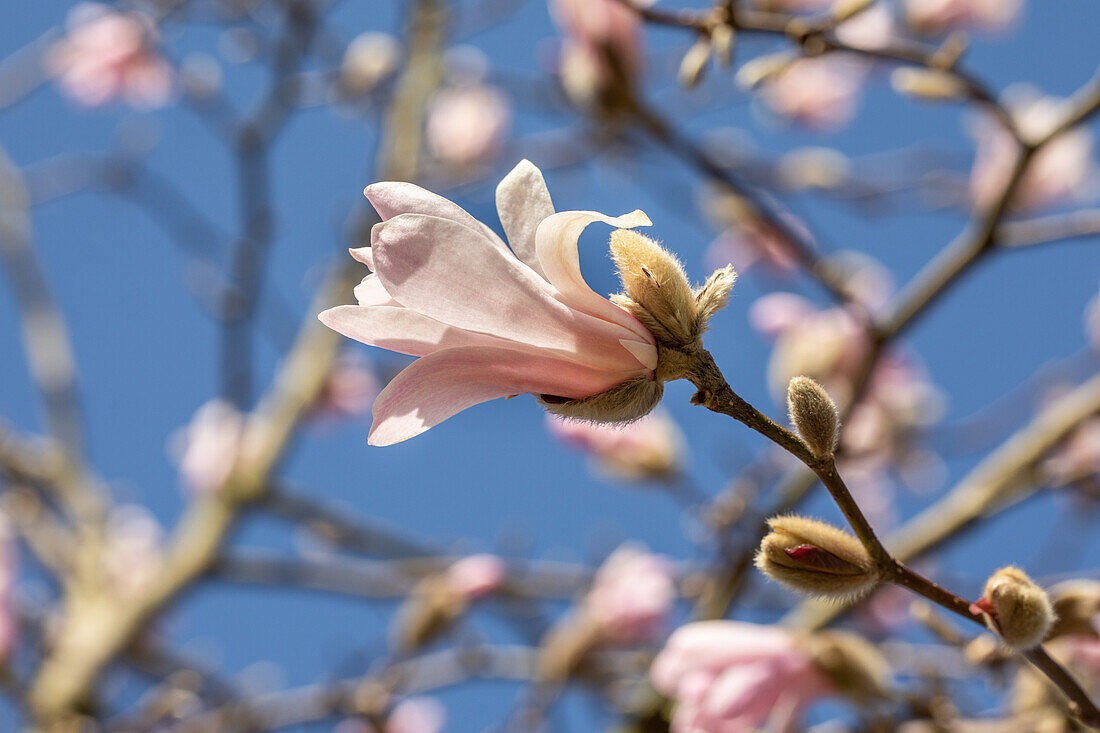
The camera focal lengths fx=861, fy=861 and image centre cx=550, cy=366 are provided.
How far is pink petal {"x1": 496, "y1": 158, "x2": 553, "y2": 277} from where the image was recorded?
0.47 m

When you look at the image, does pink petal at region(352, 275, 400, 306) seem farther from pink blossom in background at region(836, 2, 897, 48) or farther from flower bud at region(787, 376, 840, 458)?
pink blossom in background at region(836, 2, 897, 48)

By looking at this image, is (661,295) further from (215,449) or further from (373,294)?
(215,449)

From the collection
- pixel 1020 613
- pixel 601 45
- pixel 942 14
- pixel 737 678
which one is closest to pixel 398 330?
pixel 1020 613

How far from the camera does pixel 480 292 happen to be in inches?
17.5

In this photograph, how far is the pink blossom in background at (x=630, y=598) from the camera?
1279 millimetres

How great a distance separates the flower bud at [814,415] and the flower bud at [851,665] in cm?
42

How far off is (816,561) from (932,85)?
55 cm

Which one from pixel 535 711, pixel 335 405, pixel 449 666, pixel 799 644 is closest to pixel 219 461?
pixel 335 405

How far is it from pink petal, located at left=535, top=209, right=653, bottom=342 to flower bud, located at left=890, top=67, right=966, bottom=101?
0.49m

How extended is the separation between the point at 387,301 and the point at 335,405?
166cm

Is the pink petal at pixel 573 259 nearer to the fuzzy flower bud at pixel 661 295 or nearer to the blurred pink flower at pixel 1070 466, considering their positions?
the fuzzy flower bud at pixel 661 295

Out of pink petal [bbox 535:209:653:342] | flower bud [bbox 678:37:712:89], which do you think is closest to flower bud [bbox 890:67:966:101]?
flower bud [bbox 678:37:712:89]

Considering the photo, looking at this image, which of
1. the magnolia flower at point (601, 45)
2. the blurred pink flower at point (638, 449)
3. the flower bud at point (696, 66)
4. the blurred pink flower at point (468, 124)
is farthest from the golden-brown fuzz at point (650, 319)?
the blurred pink flower at point (468, 124)

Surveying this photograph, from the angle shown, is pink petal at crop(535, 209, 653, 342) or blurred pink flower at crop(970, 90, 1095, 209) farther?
blurred pink flower at crop(970, 90, 1095, 209)
